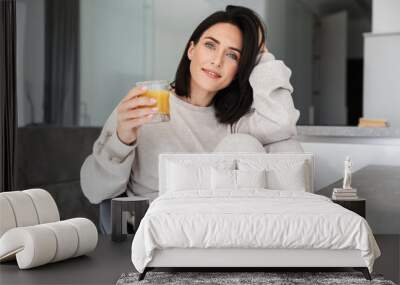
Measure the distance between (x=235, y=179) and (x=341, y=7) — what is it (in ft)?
24.4

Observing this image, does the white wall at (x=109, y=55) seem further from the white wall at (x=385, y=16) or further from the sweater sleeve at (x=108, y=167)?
the white wall at (x=385, y=16)

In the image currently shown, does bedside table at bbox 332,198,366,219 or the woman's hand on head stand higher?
the woman's hand on head

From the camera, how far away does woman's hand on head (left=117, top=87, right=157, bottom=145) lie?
163 inches

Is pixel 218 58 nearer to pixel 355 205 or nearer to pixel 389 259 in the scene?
pixel 355 205

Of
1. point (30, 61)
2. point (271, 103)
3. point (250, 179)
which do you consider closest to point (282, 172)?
point (250, 179)

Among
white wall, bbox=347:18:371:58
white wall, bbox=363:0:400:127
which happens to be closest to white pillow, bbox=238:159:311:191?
white wall, bbox=363:0:400:127

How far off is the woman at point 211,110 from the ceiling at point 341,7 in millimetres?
5104

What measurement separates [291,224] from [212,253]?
38cm

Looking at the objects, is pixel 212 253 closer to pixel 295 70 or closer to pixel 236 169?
pixel 236 169

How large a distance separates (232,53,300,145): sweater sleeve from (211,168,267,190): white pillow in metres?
0.58

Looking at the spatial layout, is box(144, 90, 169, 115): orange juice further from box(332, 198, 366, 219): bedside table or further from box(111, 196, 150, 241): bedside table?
box(332, 198, 366, 219): bedside table

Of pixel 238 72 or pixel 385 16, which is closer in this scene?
pixel 238 72

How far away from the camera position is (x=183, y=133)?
444 cm

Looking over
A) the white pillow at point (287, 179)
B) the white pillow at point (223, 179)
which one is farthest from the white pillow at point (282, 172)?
the white pillow at point (223, 179)
